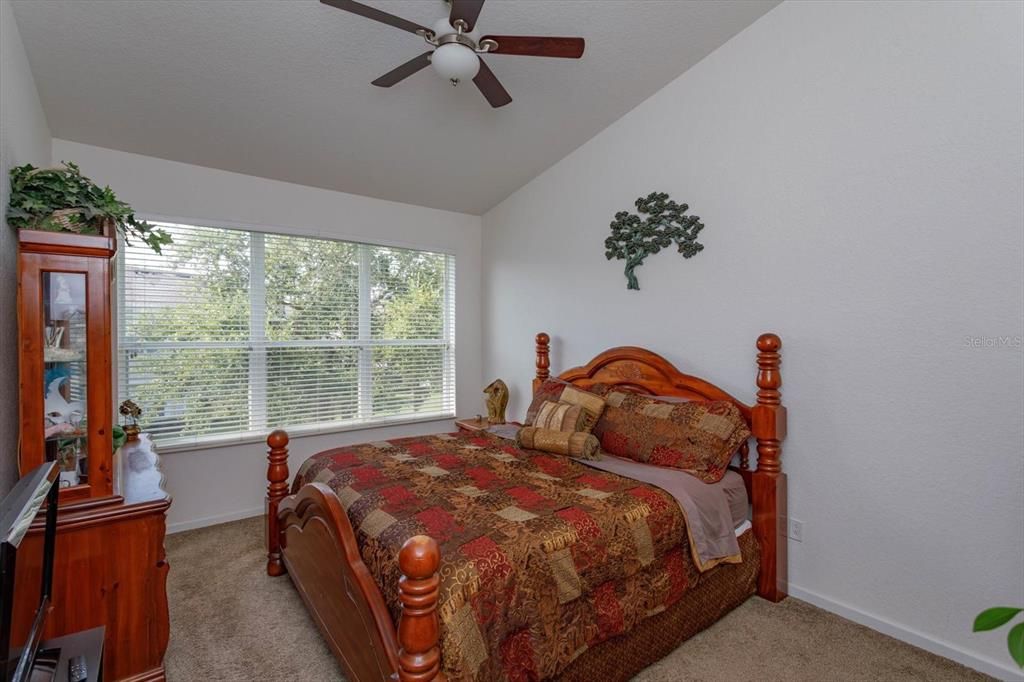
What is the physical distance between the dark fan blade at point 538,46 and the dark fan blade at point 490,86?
→ 130mm

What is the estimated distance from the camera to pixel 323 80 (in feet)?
9.07

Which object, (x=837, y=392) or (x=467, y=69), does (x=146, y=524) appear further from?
(x=837, y=392)

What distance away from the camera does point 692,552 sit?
213 centimetres

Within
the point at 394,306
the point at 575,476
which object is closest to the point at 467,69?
the point at 575,476

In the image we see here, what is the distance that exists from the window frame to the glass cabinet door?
1.31 metres

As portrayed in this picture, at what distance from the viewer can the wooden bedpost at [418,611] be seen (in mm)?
1326

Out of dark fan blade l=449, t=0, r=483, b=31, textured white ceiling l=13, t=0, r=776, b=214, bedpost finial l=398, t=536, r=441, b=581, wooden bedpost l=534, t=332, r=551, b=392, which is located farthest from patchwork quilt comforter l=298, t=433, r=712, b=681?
textured white ceiling l=13, t=0, r=776, b=214

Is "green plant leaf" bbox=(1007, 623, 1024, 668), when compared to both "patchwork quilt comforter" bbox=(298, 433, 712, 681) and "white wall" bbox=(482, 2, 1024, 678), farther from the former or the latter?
"white wall" bbox=(482, 2, 1024, 678)

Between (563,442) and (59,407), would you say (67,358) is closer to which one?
(59,407)

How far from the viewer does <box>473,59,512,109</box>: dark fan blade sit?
221cm

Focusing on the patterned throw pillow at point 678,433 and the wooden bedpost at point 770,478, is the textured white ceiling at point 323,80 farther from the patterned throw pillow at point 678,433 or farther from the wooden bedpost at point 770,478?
the patterned throw pillow at point 678,433

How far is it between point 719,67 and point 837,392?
6.49ft

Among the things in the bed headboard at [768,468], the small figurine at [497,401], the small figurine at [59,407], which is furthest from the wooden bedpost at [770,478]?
the small figurine at [59,407]

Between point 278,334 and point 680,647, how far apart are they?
3312 millimetres
